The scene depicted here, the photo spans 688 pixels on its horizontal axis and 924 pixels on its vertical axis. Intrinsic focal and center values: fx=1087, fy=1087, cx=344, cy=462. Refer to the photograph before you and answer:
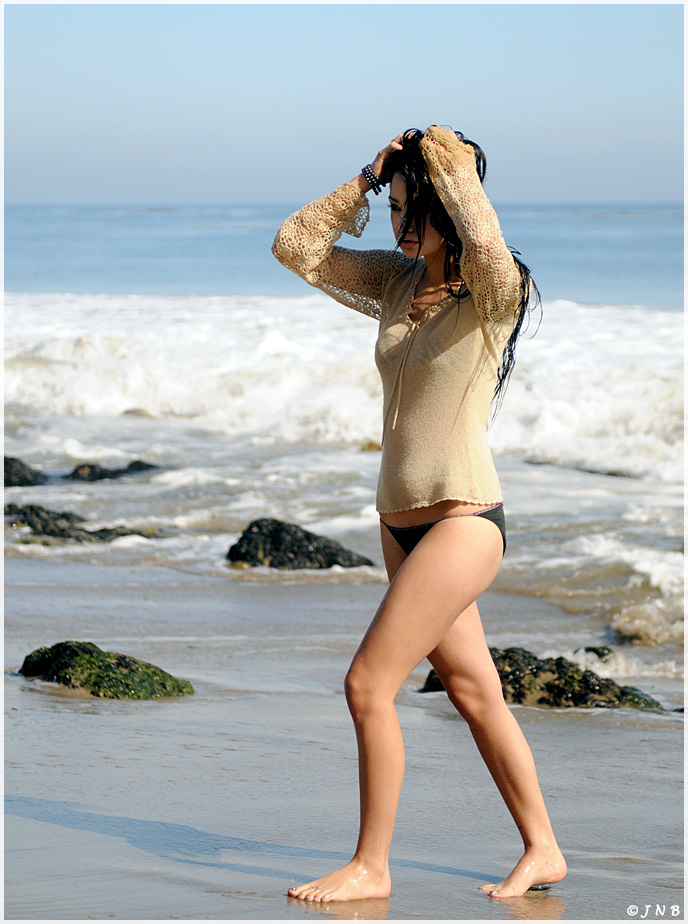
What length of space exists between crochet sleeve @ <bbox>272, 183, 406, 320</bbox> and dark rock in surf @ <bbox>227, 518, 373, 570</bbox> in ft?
14.9

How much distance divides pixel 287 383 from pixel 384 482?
46.4 ft

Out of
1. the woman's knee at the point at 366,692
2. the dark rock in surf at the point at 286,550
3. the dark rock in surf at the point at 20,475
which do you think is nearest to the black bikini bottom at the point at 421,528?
the woman's knee at the point at 366,692

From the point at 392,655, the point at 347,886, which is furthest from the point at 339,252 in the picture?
the point at 347,886

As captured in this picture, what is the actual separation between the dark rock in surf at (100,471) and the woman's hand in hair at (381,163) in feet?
27.8

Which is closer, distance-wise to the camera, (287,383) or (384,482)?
(384,482)

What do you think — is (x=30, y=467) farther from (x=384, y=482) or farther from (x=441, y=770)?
(x=384, y=482)

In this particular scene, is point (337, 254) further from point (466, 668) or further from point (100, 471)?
point (100, 471)

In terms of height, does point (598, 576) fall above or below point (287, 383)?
below

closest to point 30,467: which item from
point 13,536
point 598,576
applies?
point 13,536

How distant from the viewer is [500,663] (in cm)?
548

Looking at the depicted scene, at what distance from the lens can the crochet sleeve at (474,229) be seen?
9.60ft

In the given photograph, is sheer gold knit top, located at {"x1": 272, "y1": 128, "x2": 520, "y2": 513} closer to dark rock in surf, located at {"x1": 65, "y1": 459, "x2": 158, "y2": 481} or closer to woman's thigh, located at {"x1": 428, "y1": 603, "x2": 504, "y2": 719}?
woman's thigh, located at {"x1": 428, "y1": 603, "x2": 504, "y2": 719}

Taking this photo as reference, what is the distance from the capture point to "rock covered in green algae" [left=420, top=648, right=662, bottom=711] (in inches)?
208

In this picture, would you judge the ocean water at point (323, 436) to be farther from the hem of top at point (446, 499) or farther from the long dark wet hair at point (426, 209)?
the long dark wet hair at point (426, 209)
